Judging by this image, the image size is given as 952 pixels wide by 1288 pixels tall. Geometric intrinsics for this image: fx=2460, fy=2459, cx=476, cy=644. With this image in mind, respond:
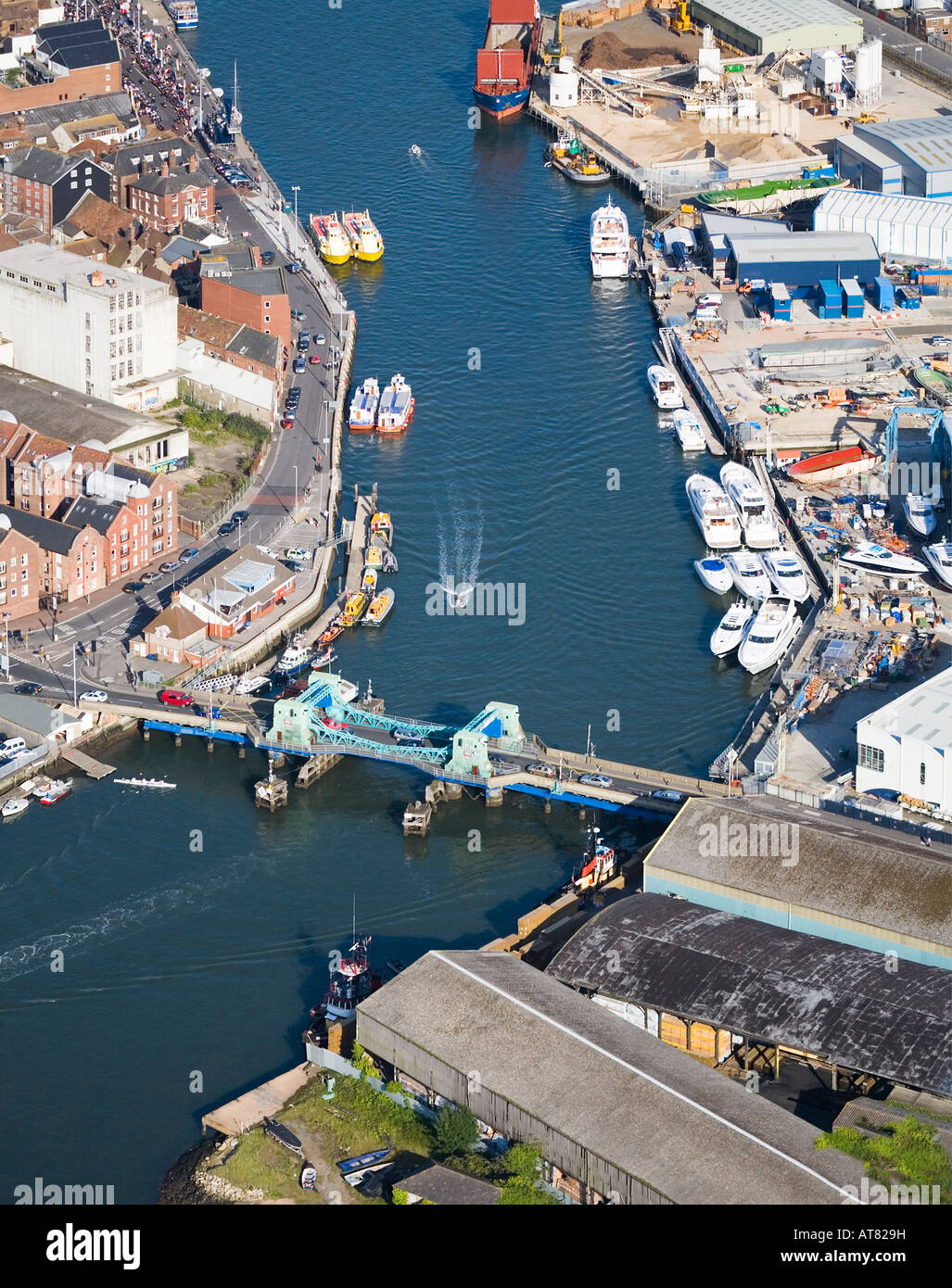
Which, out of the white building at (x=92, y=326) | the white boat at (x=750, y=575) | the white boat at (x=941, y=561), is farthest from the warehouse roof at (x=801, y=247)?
the white building at (x=92, y=326)

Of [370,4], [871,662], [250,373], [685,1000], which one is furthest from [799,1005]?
[370,4]

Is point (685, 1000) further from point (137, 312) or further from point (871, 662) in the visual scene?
point (137, 312)

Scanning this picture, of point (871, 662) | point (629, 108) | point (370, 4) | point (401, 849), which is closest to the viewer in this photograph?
point (401, 849)

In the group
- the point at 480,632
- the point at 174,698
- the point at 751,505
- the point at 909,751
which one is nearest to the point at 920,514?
the point at 751,505

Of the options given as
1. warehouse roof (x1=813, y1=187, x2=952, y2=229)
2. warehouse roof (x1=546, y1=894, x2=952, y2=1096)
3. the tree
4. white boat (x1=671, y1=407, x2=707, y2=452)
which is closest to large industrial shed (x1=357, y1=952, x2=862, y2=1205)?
the tree

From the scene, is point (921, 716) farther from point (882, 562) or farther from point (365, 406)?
point (365, 406)

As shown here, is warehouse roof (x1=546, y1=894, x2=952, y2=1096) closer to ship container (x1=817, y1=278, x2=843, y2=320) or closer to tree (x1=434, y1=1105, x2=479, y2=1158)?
tree (x1=434, y1=1105, x2=479, y2=1158)
